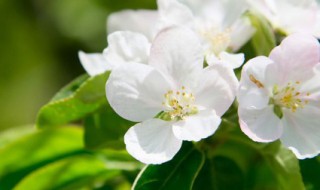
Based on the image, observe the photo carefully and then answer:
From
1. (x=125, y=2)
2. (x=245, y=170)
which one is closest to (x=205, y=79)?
(x=245, y=170)

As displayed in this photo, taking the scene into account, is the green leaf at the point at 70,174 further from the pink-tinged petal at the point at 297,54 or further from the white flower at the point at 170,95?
the pink-tinged petal at the point at 297,54

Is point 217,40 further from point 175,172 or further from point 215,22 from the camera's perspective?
point 175,172

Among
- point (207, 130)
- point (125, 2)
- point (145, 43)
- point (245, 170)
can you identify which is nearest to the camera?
point (207, 130)

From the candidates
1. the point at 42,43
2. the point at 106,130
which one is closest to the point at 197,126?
the point at 106,130

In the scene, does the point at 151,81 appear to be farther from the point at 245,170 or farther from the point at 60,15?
the point at 60,15

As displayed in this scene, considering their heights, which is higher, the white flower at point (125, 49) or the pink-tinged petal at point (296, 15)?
the white flower at point (125, 49)

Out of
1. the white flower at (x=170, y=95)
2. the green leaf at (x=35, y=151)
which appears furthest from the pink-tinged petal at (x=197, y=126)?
the green leaf at (x=35, y=151)

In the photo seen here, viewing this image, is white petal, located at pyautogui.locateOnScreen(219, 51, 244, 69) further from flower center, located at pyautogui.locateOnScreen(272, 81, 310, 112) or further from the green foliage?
the green foliage
